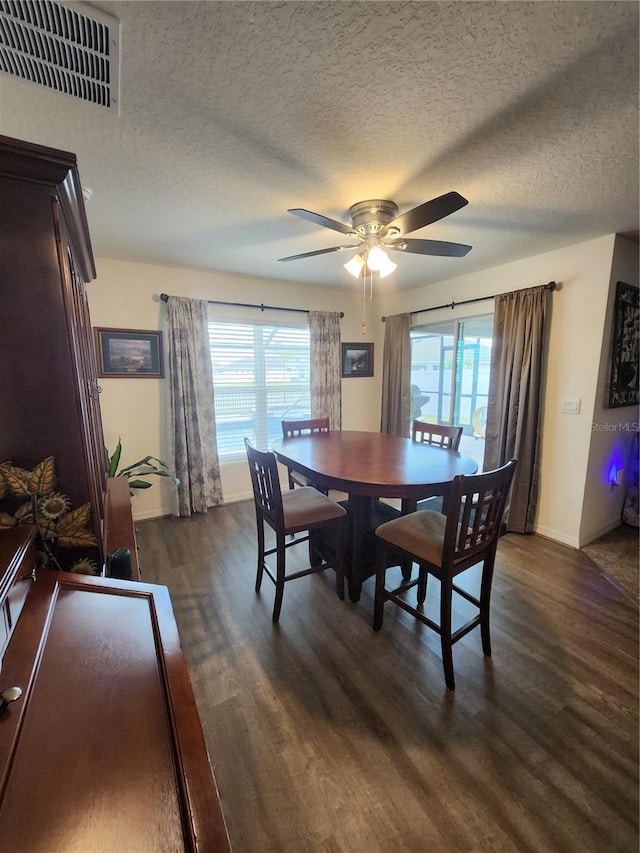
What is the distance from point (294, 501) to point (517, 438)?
2.03m

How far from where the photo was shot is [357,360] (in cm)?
448

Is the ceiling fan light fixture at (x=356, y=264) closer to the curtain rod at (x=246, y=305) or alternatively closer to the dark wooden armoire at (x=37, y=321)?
the dark wooden armoire at (x=37, y=321)

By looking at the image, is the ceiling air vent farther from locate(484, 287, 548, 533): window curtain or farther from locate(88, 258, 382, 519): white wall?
locate(484, 287, 548, 533): window curtain

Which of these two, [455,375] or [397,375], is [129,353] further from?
[455,375]

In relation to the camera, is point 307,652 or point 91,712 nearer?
point 91,712

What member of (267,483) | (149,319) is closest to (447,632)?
(267,483)

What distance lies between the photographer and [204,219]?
2246 mm

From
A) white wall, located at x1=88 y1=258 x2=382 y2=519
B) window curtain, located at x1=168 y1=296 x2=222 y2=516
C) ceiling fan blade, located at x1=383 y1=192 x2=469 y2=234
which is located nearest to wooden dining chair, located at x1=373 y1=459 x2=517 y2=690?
ceiling fan blade, located at x1=383 y1=192 x2=469 y2=234

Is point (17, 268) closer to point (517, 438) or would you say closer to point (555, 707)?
point (555, 707)

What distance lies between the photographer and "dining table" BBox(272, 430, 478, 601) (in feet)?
5.77

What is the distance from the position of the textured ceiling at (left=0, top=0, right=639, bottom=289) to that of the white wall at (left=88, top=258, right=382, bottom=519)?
0.87 metres

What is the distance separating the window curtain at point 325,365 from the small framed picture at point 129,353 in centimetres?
163

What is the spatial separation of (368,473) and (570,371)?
6.73 ft

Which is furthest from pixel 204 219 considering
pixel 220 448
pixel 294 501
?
pixel 220 448
